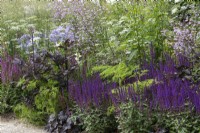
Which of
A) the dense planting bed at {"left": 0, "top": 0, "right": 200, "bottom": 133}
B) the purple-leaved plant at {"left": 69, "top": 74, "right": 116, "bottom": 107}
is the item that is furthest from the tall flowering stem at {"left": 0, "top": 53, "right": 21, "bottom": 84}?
the purple-leaved plant at {"left": 69, "top": 74, "right": 116, "bottom": 107}

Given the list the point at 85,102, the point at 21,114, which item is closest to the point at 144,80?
the point at 85,102

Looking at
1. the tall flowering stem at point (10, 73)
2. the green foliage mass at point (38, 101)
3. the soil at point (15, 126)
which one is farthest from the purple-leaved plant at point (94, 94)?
the tall flowering stem at point (10, 73)

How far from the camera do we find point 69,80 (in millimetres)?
5312

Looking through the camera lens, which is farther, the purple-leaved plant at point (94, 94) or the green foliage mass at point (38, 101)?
the green foliage mass at point (38, 101)

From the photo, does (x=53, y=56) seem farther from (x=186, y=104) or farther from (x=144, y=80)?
(x=186, y=104)

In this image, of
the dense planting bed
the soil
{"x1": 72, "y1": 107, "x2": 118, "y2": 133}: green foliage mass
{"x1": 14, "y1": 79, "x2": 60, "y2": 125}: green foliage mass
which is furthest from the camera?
the soil

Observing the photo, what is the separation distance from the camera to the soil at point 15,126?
5.35 metres

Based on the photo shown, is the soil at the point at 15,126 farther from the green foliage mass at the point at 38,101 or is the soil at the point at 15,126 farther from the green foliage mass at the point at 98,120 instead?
the green foliage mass at the point at 98,120

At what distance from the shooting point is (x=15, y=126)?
5.64 meters

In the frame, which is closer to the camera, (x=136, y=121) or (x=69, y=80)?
(x=136, y=121)

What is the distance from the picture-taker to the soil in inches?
211

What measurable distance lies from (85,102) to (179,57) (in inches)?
48.5

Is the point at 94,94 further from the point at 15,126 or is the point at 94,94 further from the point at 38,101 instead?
the point at 15,126

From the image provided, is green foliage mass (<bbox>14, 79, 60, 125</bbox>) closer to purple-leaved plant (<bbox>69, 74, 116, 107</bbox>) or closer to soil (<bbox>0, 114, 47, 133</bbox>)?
soil (<bbox>0, 114, 47, 133</bbox>)
